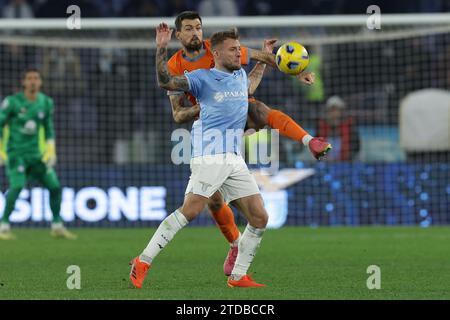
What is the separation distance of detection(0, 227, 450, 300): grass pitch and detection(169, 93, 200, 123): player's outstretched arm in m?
1.34

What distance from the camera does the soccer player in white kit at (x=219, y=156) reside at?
342 inches

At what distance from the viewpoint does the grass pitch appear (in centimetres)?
832

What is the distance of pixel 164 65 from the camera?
848 cm

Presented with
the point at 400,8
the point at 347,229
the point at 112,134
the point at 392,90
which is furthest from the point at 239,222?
the point at 400,8

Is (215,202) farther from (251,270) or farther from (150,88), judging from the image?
(150,88)

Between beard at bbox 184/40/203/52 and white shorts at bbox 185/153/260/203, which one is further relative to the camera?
beard at bbox 184/40/203/52

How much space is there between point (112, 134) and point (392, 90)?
199 inches

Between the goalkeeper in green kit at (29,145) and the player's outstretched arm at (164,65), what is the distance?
686 centimetres

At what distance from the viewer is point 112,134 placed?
63.5 feet

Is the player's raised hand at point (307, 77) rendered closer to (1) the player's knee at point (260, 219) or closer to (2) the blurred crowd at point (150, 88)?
(1) the player's knee at point (260, 219)
